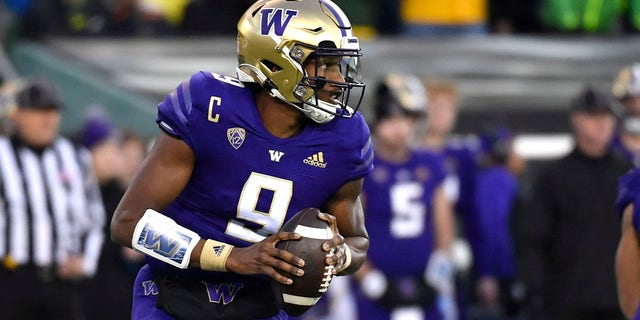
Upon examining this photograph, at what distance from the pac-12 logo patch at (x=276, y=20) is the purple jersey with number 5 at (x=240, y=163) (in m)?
0.21

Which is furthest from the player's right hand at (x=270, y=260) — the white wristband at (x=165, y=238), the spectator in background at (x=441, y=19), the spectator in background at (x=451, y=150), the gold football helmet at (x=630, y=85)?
the spectator in background at (x=441, y=19)

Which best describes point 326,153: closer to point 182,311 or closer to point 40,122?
point 182,311

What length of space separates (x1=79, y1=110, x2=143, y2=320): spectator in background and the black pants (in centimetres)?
58

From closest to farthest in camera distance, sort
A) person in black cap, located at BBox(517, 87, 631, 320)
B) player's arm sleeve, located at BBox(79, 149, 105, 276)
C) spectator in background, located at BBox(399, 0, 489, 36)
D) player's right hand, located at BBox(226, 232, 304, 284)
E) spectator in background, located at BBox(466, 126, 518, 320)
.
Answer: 1. player's right hand, located at BBox(226, 232, 304, 284)
2. person in black cap, located at BBox(517, 87, 631, 320)
3. player's arm sleeve, located at BBox(79, 149, 105, 276)
4. spectator in background, located at BBox(466, 126, 518, 320)
5. spectator in background, located at BBox(399, 0, 489, 36)

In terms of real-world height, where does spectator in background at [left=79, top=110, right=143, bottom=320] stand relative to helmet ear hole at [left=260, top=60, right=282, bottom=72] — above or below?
below

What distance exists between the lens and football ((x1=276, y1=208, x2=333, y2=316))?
4.46m

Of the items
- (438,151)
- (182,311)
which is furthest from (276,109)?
(438,151)

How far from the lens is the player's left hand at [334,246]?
177 inches

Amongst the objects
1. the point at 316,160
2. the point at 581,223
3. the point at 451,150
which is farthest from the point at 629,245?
the point at 451,150

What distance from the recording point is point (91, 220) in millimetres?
8859

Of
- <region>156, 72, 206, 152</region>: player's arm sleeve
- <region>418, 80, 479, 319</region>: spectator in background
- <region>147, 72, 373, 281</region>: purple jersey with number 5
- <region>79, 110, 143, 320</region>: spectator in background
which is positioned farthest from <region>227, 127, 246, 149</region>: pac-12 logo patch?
<region>418, 80, 479, 319</region>: spectator in background

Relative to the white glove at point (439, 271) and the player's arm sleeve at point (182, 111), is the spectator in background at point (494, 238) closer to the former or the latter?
the white glove at point (439, 271)

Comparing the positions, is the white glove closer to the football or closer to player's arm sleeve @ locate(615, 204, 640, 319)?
player's arm sleeve @ locate(615, 204, 640, 319)

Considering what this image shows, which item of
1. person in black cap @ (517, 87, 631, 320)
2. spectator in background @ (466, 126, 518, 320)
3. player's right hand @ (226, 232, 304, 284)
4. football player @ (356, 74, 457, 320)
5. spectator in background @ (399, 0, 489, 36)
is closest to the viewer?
player's right hand @ (226, 232, 304, 284)
